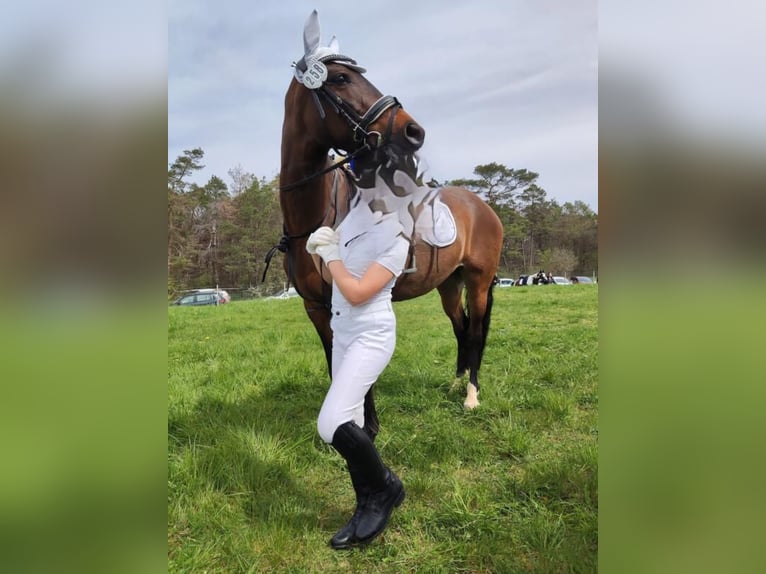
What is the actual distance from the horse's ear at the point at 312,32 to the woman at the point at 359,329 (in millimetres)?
1007

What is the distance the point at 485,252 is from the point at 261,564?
3373 millimetres

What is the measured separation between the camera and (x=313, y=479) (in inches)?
113

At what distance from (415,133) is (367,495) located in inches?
72.5

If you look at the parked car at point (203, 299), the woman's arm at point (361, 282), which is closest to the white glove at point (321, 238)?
the woman's arm at point (361, 282)

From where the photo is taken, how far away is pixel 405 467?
9.93 feet

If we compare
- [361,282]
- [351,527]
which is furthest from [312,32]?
[351,527]

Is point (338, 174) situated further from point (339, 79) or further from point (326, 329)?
point (326, 329)

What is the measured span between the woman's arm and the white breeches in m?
0.12

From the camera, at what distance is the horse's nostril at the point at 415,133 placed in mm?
2098

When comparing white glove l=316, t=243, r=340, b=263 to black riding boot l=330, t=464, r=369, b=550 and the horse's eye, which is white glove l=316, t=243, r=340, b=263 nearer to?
the horse's eye

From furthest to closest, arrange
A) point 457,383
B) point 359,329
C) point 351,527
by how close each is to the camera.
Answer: point 457,383 < point 351,527 < point 359,329

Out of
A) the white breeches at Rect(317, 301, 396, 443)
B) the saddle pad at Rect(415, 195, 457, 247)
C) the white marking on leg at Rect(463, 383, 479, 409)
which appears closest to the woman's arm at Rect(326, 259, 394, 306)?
the white breeches at Rect(317, 301, 396, 443)
